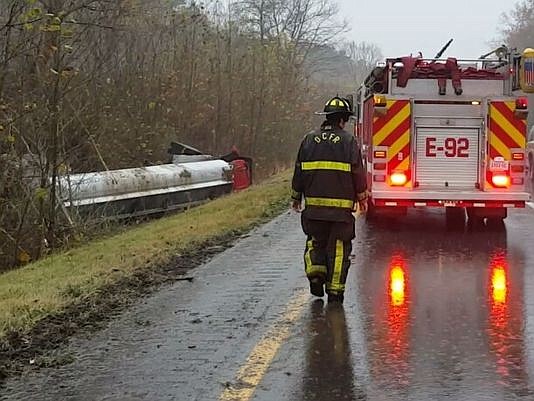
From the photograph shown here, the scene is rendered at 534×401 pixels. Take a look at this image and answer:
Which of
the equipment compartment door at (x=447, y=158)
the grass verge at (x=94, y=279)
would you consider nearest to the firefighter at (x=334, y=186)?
the grass verge at (x=94, y=279)

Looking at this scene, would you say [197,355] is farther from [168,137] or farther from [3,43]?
[168,137]

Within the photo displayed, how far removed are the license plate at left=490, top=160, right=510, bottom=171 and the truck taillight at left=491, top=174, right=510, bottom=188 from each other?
100 millimetres

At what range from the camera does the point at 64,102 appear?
14922mm

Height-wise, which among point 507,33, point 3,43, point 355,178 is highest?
point 507,33

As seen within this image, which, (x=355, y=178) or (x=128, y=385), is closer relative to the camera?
(x=128, y=385)

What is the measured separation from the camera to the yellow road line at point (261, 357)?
5020mm

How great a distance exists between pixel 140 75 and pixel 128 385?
20.2 metres

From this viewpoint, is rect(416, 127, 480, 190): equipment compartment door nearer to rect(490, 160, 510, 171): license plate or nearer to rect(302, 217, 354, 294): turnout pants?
rect(490, 160, 510, 171): license plate

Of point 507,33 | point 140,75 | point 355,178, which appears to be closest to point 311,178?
point 355,178

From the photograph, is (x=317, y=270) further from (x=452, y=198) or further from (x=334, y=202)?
(x=452, y=198)

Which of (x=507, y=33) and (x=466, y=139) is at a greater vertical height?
(x=507, y=33)

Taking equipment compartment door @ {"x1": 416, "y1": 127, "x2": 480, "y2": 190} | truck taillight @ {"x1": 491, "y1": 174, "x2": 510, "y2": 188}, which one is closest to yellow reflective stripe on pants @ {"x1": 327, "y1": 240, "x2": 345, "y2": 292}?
equipment compartment door @ {"x1": 416, "y1": 127, "x2": 480, "y2": 190}

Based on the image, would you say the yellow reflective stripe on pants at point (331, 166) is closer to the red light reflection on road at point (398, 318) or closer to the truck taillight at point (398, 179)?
the red light reflection on road at point (398, 318)

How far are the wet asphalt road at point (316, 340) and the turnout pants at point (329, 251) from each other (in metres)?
0.24
